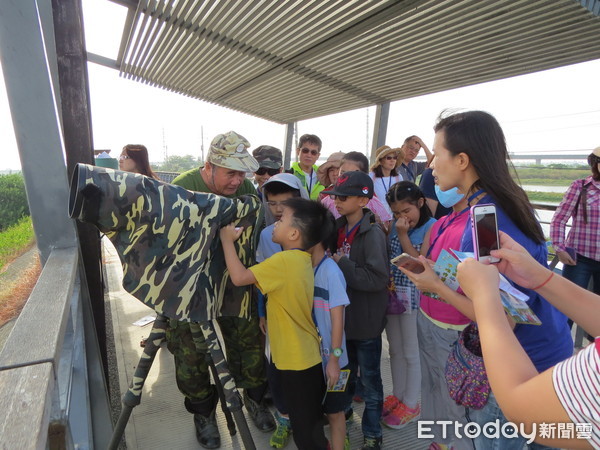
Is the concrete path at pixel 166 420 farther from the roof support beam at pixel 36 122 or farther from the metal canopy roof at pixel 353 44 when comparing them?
the metal canopy roof at pixel 353 44

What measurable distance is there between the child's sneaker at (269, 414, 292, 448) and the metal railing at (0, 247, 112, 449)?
1.06m

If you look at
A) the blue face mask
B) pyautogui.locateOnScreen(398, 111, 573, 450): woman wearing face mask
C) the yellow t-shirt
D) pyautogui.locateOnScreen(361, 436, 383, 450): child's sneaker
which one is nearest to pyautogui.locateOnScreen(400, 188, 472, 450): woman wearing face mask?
the blue face mask

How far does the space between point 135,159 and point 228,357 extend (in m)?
2.23

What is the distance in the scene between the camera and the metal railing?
2.07 ft

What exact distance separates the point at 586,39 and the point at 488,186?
2.84 m

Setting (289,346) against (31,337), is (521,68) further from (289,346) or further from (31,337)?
(31,337)

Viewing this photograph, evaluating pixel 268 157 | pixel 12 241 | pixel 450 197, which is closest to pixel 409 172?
pixel 268 157

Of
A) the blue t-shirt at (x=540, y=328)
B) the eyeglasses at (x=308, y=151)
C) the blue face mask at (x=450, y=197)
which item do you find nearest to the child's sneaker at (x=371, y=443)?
the blue t-shirt at (x=540, y=328)

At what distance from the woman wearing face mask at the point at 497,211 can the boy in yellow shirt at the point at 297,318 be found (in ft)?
1.97

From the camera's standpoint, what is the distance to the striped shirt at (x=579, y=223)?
2936mm

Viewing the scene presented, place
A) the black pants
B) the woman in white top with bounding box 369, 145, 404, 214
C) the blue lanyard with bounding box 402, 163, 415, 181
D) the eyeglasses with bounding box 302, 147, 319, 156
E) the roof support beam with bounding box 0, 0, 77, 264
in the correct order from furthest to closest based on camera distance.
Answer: the blue lanyard with bounding box 402, 163, 415, 181, the eyeglasses with bounding box 302, 147, 319, 156, the woman in white top with bounding box 369, 145, 404, 214, the black pants, the roof support beam with bounding box 0, 0, 77, 264

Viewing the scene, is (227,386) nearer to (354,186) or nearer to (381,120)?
(354,186)

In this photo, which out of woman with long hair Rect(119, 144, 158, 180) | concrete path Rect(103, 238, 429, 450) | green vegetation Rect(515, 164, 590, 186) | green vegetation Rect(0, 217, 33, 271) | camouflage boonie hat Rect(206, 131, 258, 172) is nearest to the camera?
camouflage boonie hat Rect(206, 131, 258, 172)

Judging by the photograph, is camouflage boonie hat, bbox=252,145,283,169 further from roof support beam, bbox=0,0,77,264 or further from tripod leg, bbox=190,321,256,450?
tripod leg, bbox=190,321,256,450
